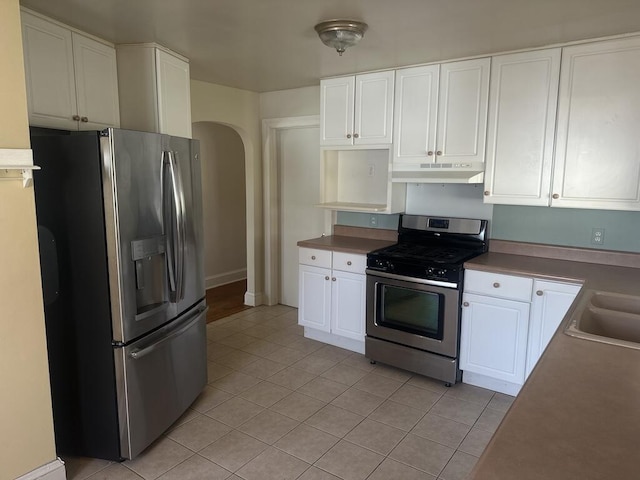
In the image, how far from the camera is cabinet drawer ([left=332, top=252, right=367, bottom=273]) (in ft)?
11.7

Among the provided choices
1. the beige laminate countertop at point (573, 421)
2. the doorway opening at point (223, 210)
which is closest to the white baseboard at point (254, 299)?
the doorway opening at point (223, 210)

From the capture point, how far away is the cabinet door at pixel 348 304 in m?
3.64

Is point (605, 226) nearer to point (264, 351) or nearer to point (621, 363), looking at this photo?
point (621, 363)

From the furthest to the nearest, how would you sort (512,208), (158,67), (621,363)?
1. (512,208)
2. (158,67)
3. (621,363)

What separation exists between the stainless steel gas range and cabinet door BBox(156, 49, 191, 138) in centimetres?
171

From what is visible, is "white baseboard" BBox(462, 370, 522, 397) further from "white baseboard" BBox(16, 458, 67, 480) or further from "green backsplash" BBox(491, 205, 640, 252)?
"white baseboard" BBox(16, 458, 67, 480)

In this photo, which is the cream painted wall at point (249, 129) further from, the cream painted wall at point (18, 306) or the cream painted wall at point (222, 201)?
the cream painted wall at point (18, 306)

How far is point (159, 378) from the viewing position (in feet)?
8.29

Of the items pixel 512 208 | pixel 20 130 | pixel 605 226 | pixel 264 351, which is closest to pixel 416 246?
pixel 512 208

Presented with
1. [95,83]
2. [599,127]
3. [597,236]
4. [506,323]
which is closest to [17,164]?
[95,83]

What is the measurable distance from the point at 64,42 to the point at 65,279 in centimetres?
136

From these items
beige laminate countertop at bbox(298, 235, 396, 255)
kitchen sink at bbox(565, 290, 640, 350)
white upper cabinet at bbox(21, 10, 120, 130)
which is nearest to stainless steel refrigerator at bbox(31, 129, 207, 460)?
white upper cabinet at bbox(21, 10, 120, 130)

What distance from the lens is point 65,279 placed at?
230 centimetres

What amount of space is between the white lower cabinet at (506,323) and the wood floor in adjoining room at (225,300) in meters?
2.64
